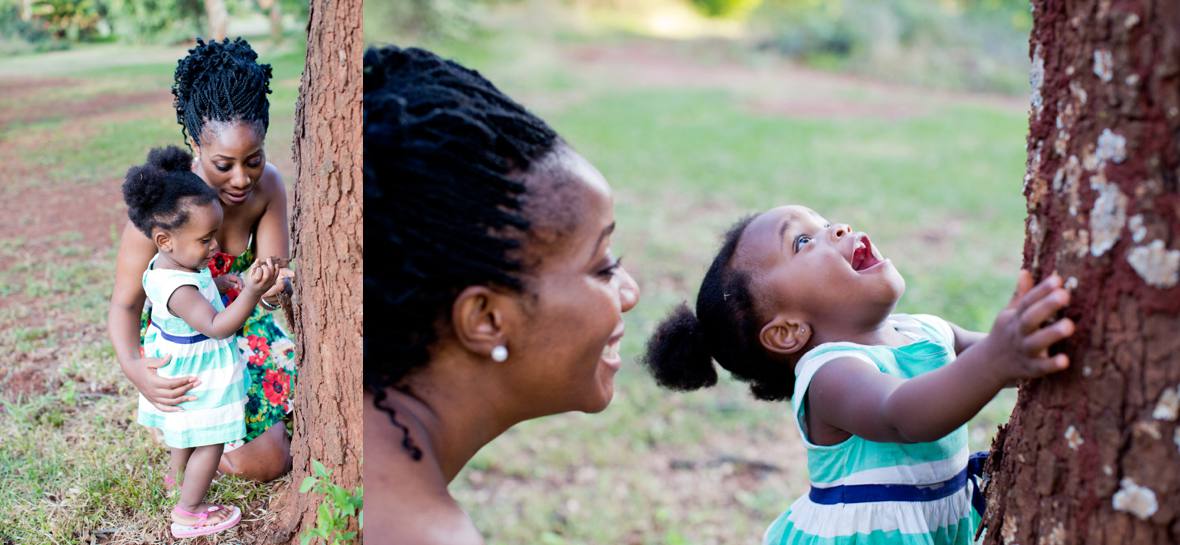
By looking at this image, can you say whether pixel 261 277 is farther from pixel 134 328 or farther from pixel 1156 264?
pixel 1156 264

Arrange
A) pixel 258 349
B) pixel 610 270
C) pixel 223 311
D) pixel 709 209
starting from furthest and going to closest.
→ 1. pixel 709 209
2. pixel 258 349
3. pixel 223 311
4. pixel 610 270

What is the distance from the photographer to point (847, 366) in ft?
6.96

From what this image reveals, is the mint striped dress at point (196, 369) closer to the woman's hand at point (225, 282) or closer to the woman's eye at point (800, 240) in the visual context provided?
the woman's hand at point (225, 282)

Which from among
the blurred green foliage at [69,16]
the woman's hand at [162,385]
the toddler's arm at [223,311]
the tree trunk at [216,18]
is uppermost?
the tree trunk at [216,18]

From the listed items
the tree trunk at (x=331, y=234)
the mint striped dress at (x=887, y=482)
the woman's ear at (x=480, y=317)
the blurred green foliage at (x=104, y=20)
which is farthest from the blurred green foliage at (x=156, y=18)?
the mint striped dress at (x=887, y=482)

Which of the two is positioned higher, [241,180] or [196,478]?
[241,180]

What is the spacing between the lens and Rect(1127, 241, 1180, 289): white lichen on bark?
1461mm

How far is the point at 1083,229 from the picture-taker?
62.4 inches

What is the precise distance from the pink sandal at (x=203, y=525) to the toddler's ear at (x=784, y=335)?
1.19 meters

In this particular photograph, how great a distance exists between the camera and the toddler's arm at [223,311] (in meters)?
2.00

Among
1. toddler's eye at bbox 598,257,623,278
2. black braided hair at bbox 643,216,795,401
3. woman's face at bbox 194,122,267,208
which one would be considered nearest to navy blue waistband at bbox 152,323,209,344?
woman's face at bbox 194,122,267,208

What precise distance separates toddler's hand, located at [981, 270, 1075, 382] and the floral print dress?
132 centimetres

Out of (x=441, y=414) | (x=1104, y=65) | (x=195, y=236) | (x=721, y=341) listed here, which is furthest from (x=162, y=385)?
(x=1104, y=65)

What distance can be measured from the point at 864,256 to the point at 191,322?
55.7 inches
